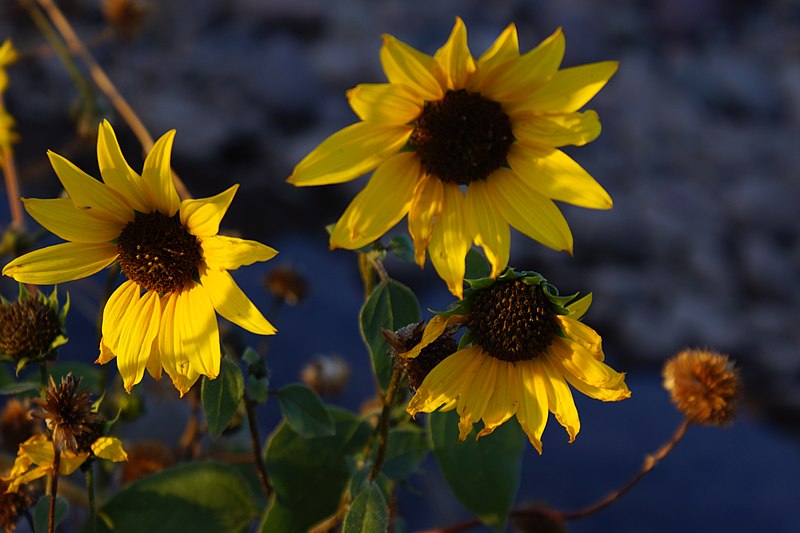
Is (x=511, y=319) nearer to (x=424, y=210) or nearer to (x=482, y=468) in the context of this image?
(x=424, y=210)

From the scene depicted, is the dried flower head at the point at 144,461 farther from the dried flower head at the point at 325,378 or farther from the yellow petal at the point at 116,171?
the yellow petal at the point at 116,171

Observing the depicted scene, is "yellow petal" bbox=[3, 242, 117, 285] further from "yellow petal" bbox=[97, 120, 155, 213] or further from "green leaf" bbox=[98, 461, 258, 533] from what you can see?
"green leaf" bbox=[98, 461, 258, 533]

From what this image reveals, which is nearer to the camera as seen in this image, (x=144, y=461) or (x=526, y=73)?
(x=526, y=73)

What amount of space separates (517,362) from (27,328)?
33 cm

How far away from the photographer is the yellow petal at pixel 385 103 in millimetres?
503

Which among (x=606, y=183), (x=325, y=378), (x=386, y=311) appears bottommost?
(x=606, y=183)

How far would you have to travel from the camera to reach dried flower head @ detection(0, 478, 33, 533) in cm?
61

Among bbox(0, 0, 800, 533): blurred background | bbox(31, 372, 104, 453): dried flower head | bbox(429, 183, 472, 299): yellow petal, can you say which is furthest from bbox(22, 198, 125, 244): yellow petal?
bbox(0, 0, 800, 533): blurred background

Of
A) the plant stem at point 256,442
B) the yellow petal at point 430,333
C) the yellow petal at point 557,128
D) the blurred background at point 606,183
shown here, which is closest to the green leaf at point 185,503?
the plant stem at point 256,442

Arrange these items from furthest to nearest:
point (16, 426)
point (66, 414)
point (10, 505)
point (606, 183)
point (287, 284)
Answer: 1. point (606, 183)
2. point (287, 284)
3. point (16, 426)
4. point (10, 505)
5. point (66, 414)

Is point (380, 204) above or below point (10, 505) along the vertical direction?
above

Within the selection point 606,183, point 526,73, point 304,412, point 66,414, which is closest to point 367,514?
point 304,412

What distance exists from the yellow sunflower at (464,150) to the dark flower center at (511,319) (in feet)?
0.07

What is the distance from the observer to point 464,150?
59 cm
